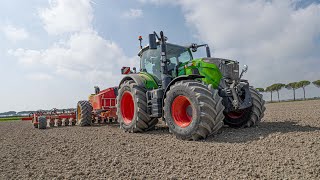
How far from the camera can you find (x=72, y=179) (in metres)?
3.95

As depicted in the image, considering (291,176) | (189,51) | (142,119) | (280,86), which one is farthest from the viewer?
(280,86)

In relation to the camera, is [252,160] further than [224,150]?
No

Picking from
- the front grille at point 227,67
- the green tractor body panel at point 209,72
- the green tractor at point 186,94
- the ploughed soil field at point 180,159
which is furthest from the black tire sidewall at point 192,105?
the front grille at point 227,67

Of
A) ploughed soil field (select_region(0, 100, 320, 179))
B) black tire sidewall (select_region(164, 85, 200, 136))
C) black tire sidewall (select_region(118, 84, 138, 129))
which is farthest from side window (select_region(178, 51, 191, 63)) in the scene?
ploughed soil field (select_region(0, 100, 320, 179))

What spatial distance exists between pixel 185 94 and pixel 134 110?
2498 millimetres

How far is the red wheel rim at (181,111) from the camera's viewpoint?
23.6 feet

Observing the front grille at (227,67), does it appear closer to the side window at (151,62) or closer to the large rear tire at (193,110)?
the large rear tire at (193,110)

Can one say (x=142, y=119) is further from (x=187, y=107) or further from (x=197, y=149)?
(x=197, y=149)

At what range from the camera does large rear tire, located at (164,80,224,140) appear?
638cm

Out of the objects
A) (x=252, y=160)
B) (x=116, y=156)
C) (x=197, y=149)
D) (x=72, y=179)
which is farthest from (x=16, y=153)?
(x=252, y=160)

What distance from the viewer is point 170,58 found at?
891 cm

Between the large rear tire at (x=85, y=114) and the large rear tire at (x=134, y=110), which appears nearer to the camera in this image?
the large rear tire at (x=134, y=110)

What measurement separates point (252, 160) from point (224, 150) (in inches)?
32.9

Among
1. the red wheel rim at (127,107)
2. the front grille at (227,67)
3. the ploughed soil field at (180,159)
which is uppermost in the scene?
the front grille at (227,67)
